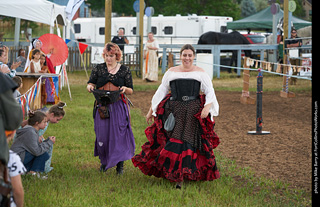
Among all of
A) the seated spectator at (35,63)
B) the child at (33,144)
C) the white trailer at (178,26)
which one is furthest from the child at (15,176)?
the white trailer at (178,26)

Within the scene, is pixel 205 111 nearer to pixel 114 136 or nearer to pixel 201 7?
pixel 114 136

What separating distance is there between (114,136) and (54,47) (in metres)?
7.59

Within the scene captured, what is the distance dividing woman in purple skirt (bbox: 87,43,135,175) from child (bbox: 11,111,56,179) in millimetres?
808

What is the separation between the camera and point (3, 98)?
10.4 feet

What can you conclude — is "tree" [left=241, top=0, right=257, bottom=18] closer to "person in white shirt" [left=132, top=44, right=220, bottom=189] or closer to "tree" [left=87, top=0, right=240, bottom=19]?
"tree" [left=87, top=0, right=240, bottom=19]

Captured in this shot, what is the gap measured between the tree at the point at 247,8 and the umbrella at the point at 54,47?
6590 centimetres

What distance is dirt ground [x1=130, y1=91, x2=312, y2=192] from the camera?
7094 mm

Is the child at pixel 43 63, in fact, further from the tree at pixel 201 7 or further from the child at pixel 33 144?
the tree at pixel 201 7

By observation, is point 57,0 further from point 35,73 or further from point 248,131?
point 248,131

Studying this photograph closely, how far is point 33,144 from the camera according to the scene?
19.5ft

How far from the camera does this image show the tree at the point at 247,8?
77000 mm

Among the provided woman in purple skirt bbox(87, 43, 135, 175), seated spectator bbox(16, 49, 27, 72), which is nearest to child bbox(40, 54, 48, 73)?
seated spectator bbox(16, 49, 27, 72)

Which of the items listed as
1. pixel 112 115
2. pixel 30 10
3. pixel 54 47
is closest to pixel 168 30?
pixel 54 47
